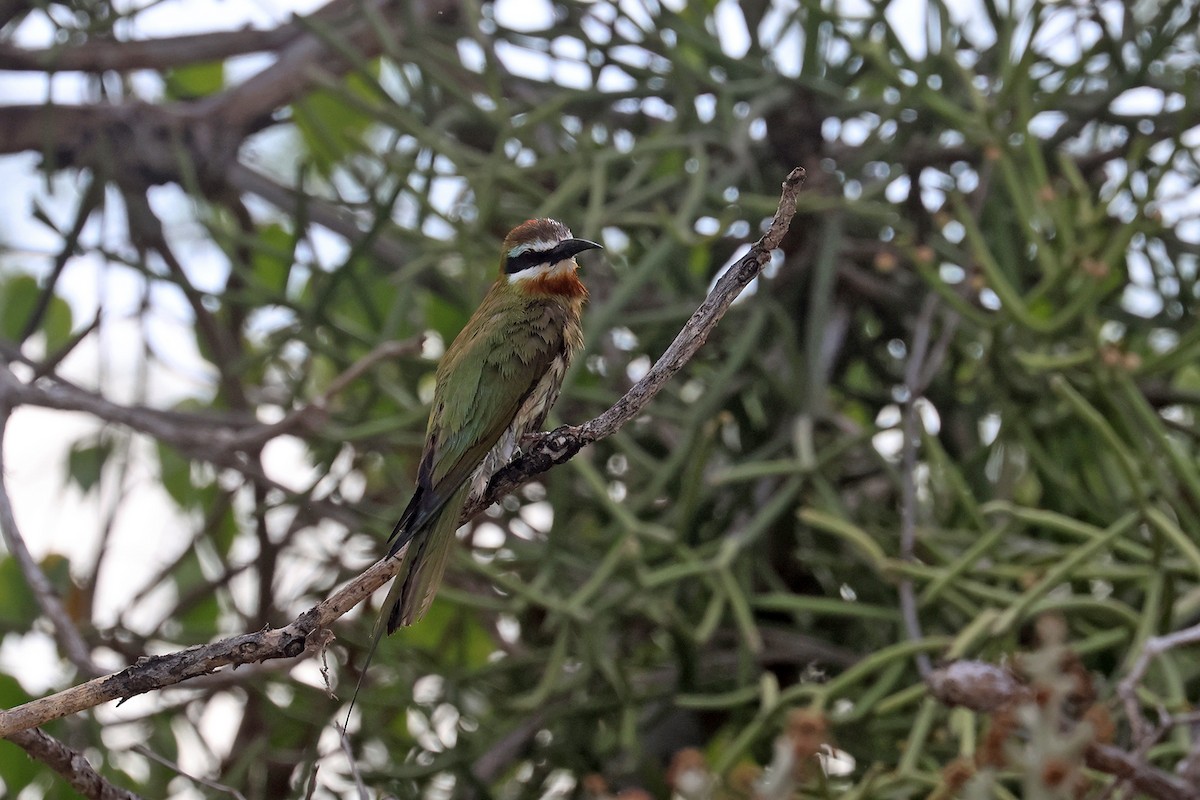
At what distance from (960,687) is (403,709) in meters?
1.27

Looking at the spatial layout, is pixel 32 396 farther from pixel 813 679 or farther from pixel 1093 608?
pixel 1093 608

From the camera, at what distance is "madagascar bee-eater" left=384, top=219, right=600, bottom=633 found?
1.44 meters

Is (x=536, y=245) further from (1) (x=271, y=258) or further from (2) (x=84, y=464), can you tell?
(2) (x=84, y=464)

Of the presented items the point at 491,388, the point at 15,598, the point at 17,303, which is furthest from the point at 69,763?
the point at 17,303

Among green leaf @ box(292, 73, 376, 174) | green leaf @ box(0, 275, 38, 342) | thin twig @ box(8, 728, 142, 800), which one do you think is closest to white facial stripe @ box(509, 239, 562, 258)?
green leaf @ box(292, 73, 376, 174)

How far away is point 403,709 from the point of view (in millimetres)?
2332

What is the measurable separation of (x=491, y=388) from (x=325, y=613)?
2.12 ft

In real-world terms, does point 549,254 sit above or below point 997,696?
above

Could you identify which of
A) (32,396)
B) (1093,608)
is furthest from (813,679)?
(32,396)

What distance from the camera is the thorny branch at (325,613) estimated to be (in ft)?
3.59

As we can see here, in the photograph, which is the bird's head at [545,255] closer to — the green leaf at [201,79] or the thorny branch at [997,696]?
the thorny branch at [997,696]

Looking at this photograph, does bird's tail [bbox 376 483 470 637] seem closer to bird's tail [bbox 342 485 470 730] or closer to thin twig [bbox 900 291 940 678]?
bird's tail [bbox 342 485 470 730]

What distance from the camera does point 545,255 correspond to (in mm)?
1957

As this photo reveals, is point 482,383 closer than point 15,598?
Yes
